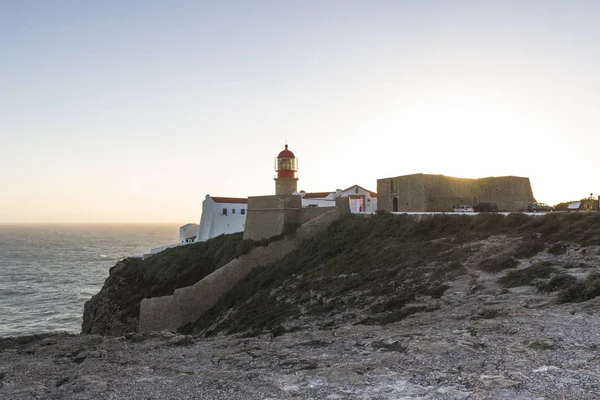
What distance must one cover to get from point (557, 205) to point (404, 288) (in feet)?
62.3

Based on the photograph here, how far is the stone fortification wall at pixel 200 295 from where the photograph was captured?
23078 millimetres

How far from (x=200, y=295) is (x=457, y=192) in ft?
56.6

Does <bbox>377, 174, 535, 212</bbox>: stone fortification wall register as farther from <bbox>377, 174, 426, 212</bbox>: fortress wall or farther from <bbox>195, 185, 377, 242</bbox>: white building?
<bbox>195, 185, 377, 242</bbox>: white building

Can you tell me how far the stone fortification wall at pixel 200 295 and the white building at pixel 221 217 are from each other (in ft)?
69.3

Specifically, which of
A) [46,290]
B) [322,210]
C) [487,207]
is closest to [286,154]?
[322,210]

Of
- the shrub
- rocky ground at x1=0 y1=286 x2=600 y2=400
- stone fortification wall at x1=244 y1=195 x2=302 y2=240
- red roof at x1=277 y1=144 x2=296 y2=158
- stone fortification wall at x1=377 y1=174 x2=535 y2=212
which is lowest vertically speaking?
rocky ground at x1=0 y1=286 x2=600 y2=400

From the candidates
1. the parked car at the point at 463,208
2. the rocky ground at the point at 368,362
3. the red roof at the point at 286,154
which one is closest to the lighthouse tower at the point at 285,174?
the red roof at the point at 286,154

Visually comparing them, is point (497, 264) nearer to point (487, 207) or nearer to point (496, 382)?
point (496, 382)

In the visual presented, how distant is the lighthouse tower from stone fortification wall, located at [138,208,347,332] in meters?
9.34

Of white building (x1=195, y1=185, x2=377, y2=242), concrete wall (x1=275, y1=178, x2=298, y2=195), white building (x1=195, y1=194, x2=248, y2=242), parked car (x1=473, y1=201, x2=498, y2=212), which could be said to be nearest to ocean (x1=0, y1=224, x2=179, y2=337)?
white building (x1=195, y1=194, x2=248, y2=242)

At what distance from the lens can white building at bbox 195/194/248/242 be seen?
4756 centimetres

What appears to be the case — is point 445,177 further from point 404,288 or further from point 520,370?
point 520,370

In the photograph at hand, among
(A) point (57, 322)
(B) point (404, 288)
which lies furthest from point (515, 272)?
(A) point (57, 322)

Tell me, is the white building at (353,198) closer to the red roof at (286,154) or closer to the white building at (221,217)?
the white building at (221,217)
